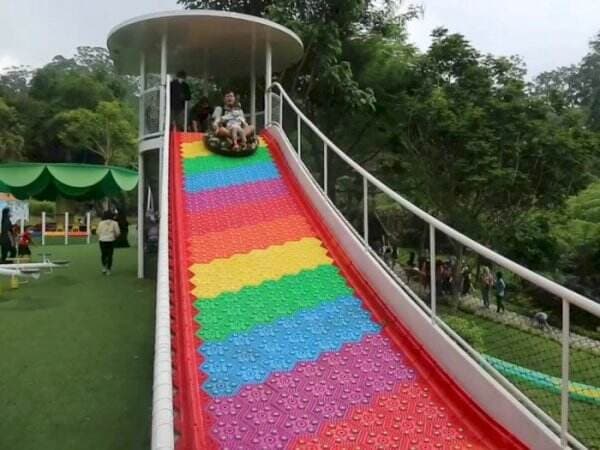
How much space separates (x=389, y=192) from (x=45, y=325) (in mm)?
4904

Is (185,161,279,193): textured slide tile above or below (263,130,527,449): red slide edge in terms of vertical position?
above

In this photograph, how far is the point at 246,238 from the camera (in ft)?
20.9

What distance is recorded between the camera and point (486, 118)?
46.1ft

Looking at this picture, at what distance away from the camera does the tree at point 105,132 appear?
42.0m

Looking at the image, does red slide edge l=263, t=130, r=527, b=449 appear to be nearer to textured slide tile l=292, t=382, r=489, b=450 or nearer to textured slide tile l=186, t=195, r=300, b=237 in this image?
textured slide tile l=292, t=382, r=489, b=450

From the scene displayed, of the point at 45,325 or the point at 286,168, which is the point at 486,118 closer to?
the point at 286,168

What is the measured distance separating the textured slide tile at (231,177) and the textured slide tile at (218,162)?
138mm

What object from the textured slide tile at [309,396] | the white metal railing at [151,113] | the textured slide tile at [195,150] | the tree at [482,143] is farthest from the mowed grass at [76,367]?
the tree at [482,143]

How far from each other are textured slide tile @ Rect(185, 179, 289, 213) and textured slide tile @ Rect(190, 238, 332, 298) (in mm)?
1482

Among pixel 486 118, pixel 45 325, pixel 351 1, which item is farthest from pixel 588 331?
pixel 351 1

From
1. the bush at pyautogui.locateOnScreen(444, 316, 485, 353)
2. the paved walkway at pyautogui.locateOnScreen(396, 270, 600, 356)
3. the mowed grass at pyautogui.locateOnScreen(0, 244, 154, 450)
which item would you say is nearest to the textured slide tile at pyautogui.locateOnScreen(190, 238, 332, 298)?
the paved walkway at pyautogui.locateOnScreen(396, 270, 600, 356)

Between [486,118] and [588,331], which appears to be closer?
[588,331]

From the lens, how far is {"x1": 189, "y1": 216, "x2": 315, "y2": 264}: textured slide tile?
6020 mm

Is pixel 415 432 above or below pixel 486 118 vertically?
below
